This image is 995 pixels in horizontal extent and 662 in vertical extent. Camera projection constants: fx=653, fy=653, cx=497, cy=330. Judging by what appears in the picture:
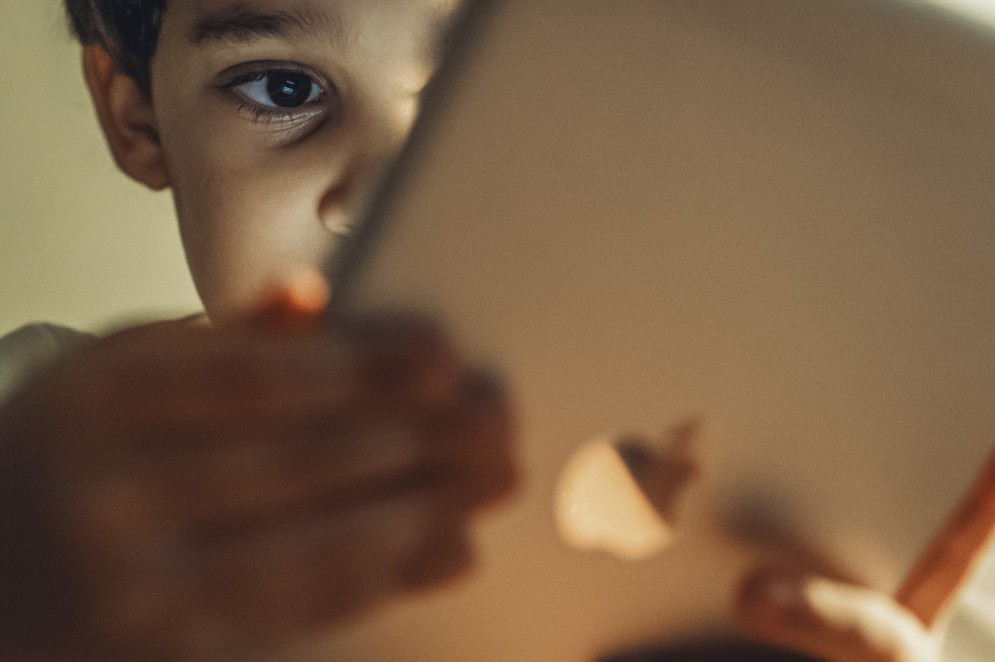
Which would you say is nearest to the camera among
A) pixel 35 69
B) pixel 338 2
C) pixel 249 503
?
pixel 249 503

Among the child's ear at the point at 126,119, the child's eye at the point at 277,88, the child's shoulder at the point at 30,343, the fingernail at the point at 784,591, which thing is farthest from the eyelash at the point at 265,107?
the fingernail at the point at 784,591

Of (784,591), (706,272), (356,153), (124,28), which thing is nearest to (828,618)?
(784,591)

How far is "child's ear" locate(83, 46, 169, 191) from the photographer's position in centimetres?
50

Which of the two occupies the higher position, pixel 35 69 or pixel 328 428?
pixel 35 69

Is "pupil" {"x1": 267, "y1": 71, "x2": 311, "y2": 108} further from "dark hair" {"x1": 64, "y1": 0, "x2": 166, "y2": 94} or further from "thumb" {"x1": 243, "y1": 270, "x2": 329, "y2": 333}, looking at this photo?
"thumb" {"x1": 243, "y1": 270, "x2": 329, "y2": 333}

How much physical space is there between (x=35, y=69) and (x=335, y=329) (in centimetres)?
49

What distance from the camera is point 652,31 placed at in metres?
0.21

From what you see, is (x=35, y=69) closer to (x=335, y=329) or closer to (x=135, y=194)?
(x=135, y=194)

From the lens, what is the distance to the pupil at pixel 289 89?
411 mm

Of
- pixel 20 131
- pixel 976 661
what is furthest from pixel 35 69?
pixel 976 661

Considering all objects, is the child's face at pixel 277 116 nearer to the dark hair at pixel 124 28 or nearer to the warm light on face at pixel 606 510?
the dark hair at pixel 124 28

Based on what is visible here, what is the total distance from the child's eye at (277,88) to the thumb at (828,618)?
0.36m

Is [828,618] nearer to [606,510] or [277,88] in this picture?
[606,510]

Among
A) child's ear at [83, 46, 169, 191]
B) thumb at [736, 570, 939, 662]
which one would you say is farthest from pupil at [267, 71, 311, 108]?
thumb at [736, 570, 939, 662]
